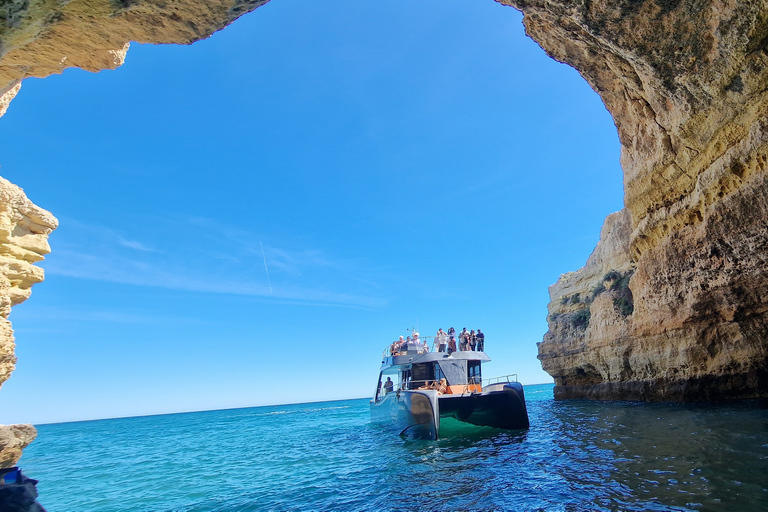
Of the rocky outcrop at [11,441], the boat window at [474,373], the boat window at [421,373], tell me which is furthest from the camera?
the boat window at [421,373]

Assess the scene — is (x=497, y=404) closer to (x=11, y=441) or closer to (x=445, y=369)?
(x=445, y=369)

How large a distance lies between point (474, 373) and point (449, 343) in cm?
173

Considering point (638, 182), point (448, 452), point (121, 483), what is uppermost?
point (638, 182)

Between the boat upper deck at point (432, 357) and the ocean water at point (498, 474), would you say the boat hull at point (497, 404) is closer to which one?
the ocean water at point (498, 474)

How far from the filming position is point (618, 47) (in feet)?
32.8

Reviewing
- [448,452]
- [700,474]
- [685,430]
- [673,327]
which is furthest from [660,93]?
[448,452]

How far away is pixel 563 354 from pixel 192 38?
2588cm

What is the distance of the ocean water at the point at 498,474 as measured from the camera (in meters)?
5.53

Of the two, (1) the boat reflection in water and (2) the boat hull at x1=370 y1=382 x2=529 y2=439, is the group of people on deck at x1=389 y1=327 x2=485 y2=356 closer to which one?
(1) the boat reflection in water

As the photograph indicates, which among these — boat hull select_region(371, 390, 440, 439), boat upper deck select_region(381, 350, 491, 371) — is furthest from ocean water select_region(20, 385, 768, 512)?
boat upper deck select_region(381, 350, 491, 371)

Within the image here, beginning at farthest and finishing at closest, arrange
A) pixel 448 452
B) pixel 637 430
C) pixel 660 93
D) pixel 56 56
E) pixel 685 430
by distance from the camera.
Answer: pixel 660 93
pixel 448 452
pixel 637 430
pixel 685 430
pixel 56 56

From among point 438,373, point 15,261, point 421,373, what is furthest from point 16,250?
point 421,373

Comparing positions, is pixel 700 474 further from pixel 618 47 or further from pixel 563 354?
pixel 563 354

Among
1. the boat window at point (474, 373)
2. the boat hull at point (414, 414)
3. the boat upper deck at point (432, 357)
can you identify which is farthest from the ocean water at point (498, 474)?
the boat upper deck at point (432, 357)
